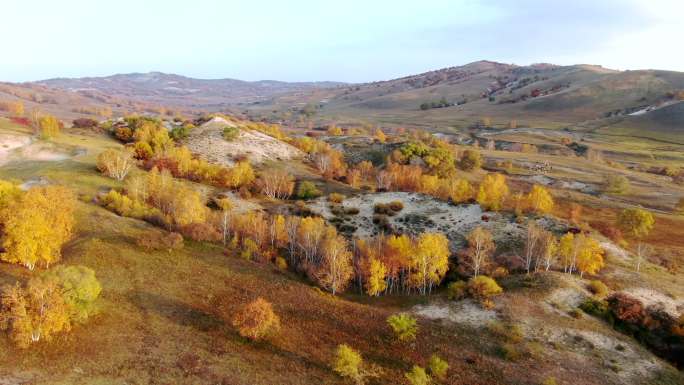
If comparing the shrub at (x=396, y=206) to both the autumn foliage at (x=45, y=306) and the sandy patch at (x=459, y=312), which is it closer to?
the sandy patch at (x=459, y=312)

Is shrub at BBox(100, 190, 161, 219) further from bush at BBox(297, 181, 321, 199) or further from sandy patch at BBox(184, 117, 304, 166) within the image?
sandy patch at BBox(184, 117, 304, 166)

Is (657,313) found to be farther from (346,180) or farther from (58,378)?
(346,180)

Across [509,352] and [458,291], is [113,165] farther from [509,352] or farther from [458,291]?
[509,352]

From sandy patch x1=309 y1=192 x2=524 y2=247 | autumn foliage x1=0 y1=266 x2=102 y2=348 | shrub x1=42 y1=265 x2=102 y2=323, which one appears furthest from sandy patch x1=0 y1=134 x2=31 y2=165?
autumn foliage x1=0 y1=266 x2=102 y2=348

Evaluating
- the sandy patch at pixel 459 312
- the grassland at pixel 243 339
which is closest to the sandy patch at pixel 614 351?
the grassland at pixel 243 339

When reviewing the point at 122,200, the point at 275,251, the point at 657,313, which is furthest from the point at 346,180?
the point at 657,313

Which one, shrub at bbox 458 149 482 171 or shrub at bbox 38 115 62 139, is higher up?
shrub at bbox 38 115 62 139
